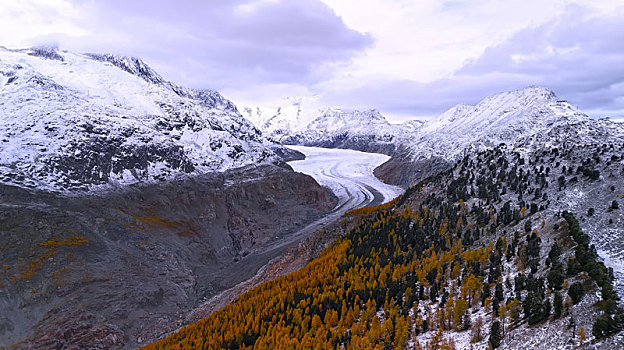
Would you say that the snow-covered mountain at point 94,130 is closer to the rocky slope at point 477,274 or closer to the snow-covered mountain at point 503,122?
the rocky slope at point 477,274

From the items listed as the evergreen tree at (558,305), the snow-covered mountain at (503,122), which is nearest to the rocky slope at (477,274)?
the evergreen tree at (558,305)

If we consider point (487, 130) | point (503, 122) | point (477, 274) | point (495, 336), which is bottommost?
point (495, 336)

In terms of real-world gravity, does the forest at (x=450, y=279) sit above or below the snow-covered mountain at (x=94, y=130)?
below

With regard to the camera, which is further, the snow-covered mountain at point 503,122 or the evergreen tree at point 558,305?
the snow-covered mountain at point 503,122

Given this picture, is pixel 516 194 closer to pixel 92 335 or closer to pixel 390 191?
pixel 92 335

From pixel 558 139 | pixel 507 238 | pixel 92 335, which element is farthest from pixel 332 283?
pixel 558 139

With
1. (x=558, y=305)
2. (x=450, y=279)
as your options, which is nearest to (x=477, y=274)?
(x=450, y=279)

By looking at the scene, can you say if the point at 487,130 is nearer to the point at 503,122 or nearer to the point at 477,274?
the point at 503,122
